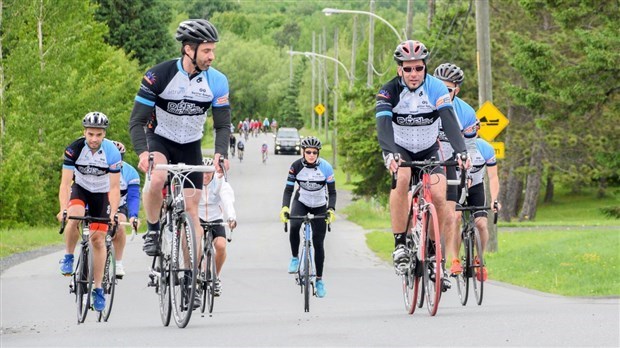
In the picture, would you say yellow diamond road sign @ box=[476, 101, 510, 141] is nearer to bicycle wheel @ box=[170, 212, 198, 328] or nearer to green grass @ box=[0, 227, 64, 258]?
green grass @ box=[0, 227, 64, 258]

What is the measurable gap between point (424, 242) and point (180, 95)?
2527 mm

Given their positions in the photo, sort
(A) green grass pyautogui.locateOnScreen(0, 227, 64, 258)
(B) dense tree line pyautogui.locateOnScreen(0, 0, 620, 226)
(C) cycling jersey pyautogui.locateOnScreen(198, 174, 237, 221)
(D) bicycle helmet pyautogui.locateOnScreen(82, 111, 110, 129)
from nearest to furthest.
Result: (D) bicycle helmet pyautogui.locateOnScreen(82, 111, 110, 129)
(C) cycling jersey pyautogui.locateOnScreen(198, 174, 237, 221)
(A) green grass pyautogui.locateOnScreen(0, 227, 64, 258)
(B) dense tree line pyautogui.locateOnScreen(0, 0, 620, 226)

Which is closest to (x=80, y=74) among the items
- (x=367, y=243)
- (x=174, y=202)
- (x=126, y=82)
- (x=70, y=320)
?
(x=126, y=82)

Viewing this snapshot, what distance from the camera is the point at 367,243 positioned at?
1487 inches

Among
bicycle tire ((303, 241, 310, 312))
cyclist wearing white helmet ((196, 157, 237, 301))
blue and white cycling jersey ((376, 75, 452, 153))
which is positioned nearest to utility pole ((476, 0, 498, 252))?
bicycle tire ((303, 241, 310, 312))

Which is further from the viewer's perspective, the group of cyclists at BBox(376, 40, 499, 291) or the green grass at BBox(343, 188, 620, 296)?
the green grass at BBox(343, 188, 620, 296)

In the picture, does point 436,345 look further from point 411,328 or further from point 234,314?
point 234,314

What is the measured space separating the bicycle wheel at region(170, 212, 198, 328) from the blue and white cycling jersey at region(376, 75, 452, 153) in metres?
2.10

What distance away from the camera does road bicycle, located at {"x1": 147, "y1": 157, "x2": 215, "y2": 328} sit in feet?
37.2

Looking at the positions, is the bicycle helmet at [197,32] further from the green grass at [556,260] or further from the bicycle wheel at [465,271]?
the green grass at [556,260]

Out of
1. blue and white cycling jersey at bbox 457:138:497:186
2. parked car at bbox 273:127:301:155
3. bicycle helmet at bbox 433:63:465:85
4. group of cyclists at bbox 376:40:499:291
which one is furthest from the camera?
parked car at bbox 273:127:301:155

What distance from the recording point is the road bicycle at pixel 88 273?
47.3ft

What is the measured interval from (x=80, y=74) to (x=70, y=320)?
3380 cm

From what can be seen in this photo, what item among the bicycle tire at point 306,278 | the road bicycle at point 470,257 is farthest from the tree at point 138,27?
the road bicycle at point 470,257
